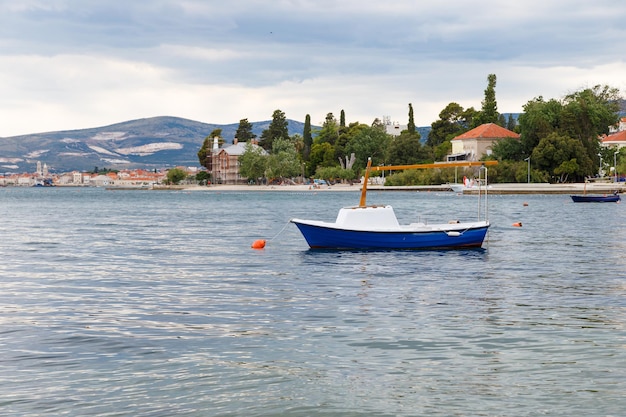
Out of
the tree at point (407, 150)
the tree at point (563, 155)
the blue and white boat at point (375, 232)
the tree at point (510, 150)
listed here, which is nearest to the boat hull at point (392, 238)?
the blue and white boat at point (375, 232)

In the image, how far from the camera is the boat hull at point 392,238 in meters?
35.9

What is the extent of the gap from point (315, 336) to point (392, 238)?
19.3 m

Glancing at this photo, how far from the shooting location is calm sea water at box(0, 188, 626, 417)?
40.5 feet

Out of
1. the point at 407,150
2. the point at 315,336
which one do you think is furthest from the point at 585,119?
the point at 315,336

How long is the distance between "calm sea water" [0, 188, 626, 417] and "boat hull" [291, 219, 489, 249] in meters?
1.34

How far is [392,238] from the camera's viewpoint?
3606 centimetres

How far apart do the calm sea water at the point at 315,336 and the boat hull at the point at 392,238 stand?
52.6 inches

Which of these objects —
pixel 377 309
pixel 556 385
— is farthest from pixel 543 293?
pixel 556 385

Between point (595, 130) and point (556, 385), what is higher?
point (595, 130)

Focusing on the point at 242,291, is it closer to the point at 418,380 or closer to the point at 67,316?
the point at 67,316

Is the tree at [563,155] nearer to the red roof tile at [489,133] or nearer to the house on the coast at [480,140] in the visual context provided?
the red roof tile at [489,133]

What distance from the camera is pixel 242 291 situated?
2464cm

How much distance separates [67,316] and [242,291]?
6024 millimetres

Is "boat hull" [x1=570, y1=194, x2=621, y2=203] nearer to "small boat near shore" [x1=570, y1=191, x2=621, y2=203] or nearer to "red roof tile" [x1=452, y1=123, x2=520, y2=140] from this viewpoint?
"small boat near shore" [x1=570, y1=191, x2=621, y2=203]
